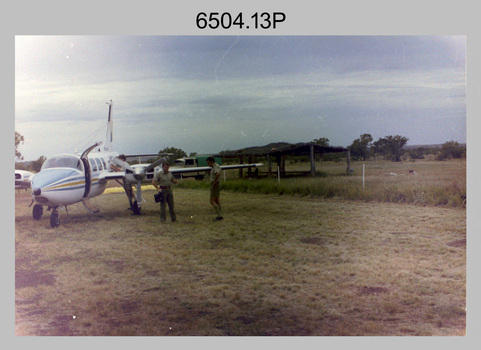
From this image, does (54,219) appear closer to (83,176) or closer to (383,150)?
(83,176)

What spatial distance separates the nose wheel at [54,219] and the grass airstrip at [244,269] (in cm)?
13

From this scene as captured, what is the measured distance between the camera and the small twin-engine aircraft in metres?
8.43

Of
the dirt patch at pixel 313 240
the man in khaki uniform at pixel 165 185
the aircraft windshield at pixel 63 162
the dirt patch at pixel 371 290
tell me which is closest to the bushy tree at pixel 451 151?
the dirt patch at pixel 313 240

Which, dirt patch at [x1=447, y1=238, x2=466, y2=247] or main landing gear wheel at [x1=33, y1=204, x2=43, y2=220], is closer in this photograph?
dirt patch at [x1=447, y1=238, x2=466, y2=247]

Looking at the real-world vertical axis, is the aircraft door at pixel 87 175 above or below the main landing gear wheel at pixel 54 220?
above

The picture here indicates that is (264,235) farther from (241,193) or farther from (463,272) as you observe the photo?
(463,272)

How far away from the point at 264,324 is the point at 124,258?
127 inches

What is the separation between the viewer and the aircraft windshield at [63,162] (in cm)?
881

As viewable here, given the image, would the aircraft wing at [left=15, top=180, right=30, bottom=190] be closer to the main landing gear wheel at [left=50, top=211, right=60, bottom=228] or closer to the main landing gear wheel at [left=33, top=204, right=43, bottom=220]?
the main landing gear wheel at [left=33, top=204, right=43, bottom=220]

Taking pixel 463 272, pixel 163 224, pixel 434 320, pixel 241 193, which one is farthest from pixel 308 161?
pixel 434 320

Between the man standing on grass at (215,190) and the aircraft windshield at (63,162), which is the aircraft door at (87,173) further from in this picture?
the man standing on grass at (215,190)

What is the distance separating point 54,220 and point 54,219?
0.07 ft

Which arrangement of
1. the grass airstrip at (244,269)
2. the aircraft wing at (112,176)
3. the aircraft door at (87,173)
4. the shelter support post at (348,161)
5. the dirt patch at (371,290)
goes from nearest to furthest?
the grass airstrip at (244,269)
the dirt patch at (371,290)
the aircraft door at (87,173)
the aircraft wing at (112,176)
the shelter support post at (348,161)

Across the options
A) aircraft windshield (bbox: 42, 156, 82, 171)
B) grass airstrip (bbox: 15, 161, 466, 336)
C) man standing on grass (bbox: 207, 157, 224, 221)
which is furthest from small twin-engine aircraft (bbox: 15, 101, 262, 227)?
man standing on grass (bbox: 207, 157, 224, 221)
